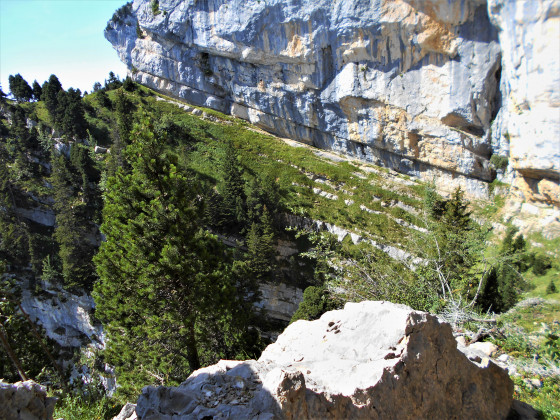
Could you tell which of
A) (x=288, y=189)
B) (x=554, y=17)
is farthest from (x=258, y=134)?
(x=554, y=17)

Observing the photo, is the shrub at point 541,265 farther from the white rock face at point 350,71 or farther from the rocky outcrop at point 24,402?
the rocky outcrop at point 24,402

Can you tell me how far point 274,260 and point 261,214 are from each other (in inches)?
181

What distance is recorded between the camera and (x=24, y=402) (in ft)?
13.4

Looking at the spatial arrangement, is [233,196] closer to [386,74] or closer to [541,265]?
[386,74]

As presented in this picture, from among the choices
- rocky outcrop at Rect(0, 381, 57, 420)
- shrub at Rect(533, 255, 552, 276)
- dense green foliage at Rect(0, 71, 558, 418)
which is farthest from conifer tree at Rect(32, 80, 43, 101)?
shrub at Rect(533, 255, 552, 276)

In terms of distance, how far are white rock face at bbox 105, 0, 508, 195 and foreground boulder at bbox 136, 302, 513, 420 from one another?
35.4 m

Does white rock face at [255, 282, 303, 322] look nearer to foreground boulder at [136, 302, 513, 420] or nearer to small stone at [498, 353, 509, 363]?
small stone at [498, 353, 509, 363]

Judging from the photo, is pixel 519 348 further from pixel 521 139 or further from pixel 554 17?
pixel 521 139

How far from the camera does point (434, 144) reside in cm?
4034

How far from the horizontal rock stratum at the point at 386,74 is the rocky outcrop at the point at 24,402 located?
99.3 feet

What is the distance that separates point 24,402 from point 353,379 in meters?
4.29

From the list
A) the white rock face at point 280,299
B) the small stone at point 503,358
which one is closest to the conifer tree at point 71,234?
the white rock face at point 280,299

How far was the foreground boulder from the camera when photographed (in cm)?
422

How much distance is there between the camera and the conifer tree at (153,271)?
34.4 ft
